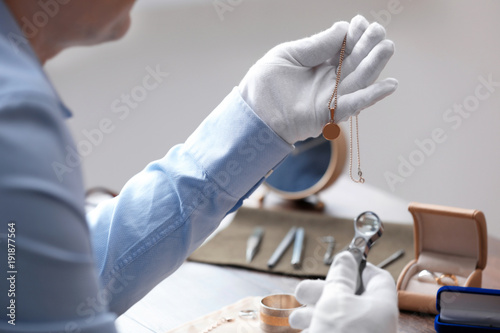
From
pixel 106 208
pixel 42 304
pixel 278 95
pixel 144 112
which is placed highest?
pixel 278 95

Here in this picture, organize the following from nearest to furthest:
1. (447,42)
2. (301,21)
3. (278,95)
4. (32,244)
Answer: (32,244) < (278,95) < (447,42) < (301,21)

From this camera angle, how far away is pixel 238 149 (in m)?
0.84

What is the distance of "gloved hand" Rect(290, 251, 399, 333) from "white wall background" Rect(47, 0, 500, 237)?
148cm

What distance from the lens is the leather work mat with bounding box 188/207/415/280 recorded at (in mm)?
1158

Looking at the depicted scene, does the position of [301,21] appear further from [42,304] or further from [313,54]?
[42,304]

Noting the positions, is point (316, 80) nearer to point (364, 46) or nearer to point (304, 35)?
point (364, 46)

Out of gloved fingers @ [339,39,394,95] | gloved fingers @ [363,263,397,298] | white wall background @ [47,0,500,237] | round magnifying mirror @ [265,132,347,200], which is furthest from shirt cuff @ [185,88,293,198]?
white wall background @ [47,0,500,237]

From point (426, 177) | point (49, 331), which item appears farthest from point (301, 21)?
point (49, 331)

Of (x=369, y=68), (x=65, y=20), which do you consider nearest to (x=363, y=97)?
(x=369, y=68)

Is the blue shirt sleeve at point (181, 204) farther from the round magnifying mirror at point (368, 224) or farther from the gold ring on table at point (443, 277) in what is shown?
the gold ring on table at point (443, 277)

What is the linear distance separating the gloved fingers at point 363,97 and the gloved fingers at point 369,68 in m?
0.02

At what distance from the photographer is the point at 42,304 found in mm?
501

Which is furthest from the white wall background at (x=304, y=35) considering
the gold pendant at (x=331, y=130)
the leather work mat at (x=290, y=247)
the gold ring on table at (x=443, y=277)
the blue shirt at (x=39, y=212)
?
the blue shirt at (x=39, y=212)

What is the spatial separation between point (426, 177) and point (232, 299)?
1.48m
